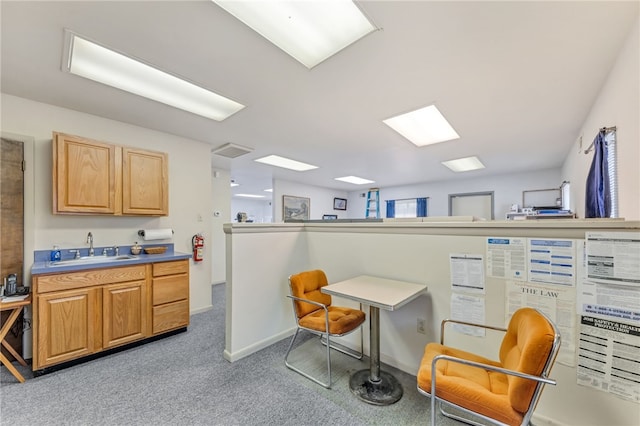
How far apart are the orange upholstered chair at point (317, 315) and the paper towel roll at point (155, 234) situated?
2.02m

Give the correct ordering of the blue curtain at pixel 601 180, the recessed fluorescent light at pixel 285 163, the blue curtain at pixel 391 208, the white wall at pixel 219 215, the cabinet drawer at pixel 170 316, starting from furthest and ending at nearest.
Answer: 1. the blue curtain at pixel 391 208
2. the white wall at pixel 219 215
3. the recessed fluorescent light at pixel 285 163
4. the cabinet drawer at pixel 170 316
5. the blue curtain at pixel 601 180

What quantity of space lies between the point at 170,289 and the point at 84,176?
57.0 inches

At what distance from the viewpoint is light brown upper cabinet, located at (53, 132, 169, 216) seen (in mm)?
2324

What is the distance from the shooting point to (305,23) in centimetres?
153

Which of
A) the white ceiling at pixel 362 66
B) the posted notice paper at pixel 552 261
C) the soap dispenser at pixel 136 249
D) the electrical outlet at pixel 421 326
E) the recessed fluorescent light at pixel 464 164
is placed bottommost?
the electrical outlet at pixel 421 326

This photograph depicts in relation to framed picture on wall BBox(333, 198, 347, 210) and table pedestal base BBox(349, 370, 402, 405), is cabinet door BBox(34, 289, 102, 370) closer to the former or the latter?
table pedestal base BBox(349, 370, 402, 405)

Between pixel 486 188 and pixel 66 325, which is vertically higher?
pixel 486 188

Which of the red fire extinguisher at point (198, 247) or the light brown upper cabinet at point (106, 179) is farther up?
the light brown upper cabinet at point (106, 179)

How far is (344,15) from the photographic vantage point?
1466 millimetres

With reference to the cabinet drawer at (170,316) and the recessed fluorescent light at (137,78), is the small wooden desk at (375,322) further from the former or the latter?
the recessed fluorescent light at (137,78)

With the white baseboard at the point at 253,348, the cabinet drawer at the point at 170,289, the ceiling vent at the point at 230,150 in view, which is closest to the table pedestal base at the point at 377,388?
the white baseboard at the point at 253,348

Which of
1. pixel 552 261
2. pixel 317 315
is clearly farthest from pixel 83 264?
pixel 552 261

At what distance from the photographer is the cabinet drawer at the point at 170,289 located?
2623 millimetres

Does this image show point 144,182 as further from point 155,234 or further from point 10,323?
point 10,323
